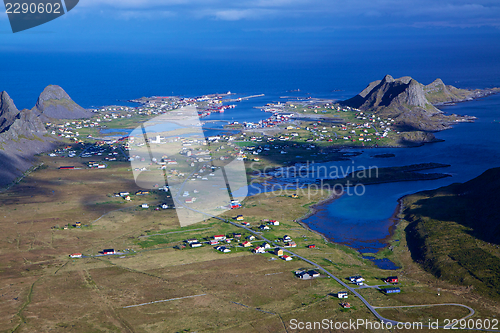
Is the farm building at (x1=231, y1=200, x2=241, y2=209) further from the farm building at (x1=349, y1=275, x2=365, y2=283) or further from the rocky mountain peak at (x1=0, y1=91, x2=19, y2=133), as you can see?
the rocky mountain peak at (x1=0, y1=91, x2=19, y2=133)

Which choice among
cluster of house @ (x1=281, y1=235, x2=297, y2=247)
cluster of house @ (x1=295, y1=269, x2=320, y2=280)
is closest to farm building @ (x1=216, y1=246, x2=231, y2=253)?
cluster of house @ (x1=281, y1=235, x2=297, y2=247)

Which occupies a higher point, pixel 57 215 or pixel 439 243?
pixel 57 215

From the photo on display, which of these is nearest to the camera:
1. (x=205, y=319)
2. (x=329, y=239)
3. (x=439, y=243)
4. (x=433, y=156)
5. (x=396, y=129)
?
(x=205, y=319)

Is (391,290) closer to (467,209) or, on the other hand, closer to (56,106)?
(467,209)

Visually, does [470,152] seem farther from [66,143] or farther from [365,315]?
[66,143]

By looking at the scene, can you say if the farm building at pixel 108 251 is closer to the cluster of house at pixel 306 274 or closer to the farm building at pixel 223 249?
the farm building at pixel 223 249

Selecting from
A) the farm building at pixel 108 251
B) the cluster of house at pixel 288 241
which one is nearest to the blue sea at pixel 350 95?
the cluster of house at pixel 288 241

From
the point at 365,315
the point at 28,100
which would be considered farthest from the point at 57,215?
the point at 28,100
